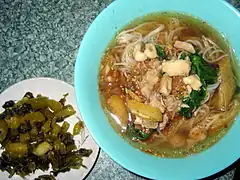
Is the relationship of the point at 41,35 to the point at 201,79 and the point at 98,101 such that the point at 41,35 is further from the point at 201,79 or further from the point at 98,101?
the point at 201,79

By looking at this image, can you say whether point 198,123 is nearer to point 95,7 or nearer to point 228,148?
point 228,148

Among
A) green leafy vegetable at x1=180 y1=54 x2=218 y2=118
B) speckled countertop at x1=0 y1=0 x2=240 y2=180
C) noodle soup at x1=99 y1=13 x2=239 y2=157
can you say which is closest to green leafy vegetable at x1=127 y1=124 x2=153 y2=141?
noodle soup at x1=99 y1=13 x2=239 y2=157

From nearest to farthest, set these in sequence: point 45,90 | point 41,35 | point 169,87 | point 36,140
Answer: point 169,87
point 36,140
point 45,90
point 41,35

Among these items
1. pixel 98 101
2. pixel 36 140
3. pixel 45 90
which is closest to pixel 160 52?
pixel 98 101

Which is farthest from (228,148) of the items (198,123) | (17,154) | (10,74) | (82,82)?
(10,74)

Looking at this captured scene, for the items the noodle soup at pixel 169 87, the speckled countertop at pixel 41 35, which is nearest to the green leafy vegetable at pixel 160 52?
the noodle soup at pixel 169 87

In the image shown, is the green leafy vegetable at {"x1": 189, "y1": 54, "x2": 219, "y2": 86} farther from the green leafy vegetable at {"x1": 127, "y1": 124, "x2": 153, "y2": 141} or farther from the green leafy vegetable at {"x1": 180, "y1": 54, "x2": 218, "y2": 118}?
the green leafy vegetable at {"x1": 127, "y1": 124, "x2": 153, "y2": 141}
